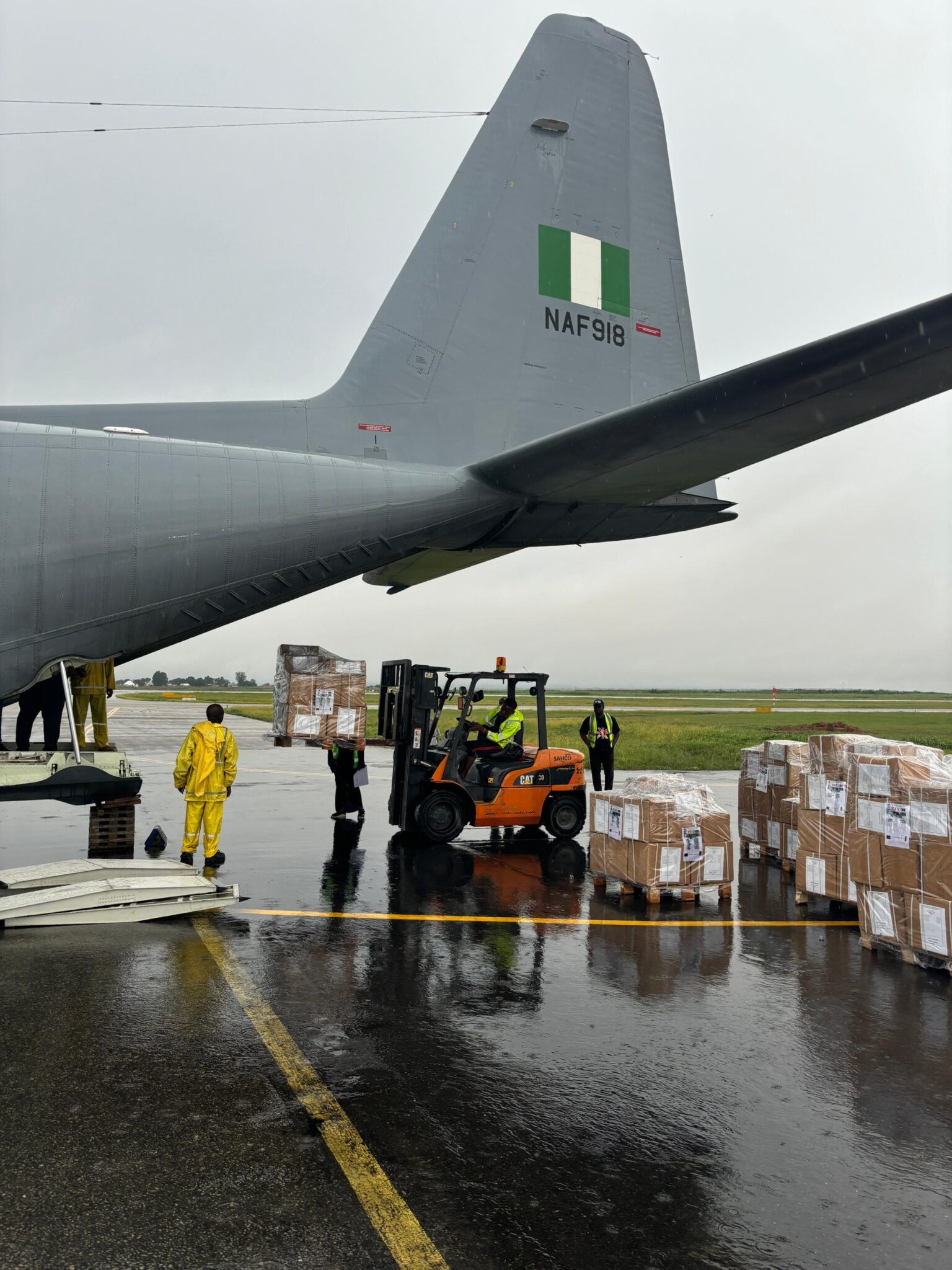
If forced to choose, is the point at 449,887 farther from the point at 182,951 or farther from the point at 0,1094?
the point at 0,1094

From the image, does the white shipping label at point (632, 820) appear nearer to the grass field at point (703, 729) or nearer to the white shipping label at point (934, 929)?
the white shipping label at point (934, 929)

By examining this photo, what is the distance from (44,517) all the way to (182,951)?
3.70m

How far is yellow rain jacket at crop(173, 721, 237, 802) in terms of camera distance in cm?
898

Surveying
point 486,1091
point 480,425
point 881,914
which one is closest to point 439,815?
point 480,425

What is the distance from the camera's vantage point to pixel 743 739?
31984mm

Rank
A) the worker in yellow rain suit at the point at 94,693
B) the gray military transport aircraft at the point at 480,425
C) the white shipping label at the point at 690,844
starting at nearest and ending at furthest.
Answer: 1. the gray military transport aircraft at the point at 480,425
2. the white shipping label at the point at 690,844
3. the worker in yellow rain suit at the point at 94,693

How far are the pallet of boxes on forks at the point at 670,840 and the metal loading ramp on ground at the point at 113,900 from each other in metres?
3.71

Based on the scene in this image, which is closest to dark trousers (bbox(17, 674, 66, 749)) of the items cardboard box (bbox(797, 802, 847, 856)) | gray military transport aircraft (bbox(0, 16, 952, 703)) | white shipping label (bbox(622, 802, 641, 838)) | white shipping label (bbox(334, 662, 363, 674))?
gray military transport aircraft (bbox(0, 16, 952, 703))

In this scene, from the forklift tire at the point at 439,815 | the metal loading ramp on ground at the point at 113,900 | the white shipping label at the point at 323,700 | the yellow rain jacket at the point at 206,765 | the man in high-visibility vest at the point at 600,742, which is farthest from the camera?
the man in high-visibility vest at the point at 600,742

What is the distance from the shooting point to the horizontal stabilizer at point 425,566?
32.3ft

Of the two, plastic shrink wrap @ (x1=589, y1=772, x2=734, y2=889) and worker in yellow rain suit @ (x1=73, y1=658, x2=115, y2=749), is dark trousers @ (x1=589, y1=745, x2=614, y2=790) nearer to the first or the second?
plastic shrink wrap @ (x1=589, y1=772, x2=734, y2=889)

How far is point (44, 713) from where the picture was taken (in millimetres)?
11172

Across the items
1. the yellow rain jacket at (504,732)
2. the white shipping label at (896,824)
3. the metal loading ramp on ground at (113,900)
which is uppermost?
the yellow rain jacket at (504,732)

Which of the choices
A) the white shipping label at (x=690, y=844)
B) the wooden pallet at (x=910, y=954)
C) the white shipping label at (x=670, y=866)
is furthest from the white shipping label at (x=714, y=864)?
the wooden pallet at (x=910, y=954)
